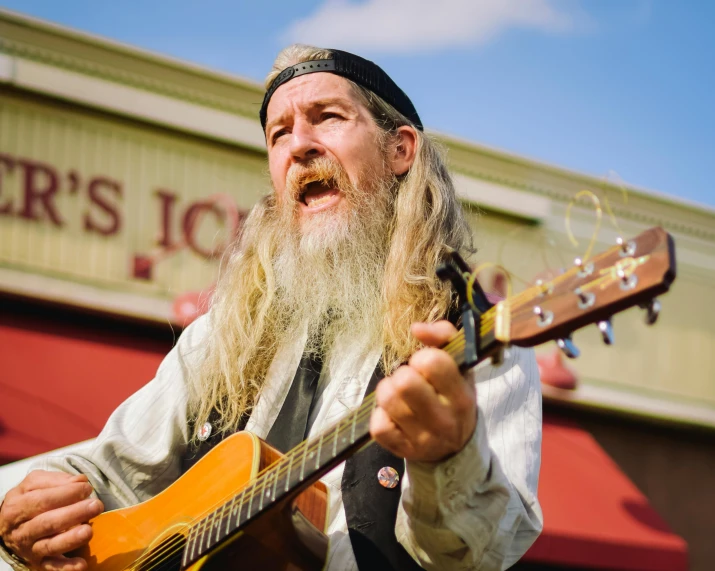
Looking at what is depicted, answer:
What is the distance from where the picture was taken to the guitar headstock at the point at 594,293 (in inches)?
55.7

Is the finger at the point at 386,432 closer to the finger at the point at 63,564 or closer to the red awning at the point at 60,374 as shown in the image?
the finger at the point at 63,564

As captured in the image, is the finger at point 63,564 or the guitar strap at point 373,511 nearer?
the guitar strap at point 373,511

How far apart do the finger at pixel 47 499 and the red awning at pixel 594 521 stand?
157 inches

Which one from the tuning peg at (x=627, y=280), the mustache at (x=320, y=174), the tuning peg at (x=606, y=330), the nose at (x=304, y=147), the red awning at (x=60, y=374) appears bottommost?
the red awning at (x=60, y=374)

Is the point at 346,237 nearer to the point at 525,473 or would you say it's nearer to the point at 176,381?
the point at 176,381

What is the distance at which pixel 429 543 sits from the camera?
1.91 m

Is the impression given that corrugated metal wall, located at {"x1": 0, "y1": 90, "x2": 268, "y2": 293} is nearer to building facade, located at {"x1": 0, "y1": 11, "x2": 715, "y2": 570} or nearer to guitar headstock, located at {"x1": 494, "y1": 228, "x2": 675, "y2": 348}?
building facade, located at {"x1": 0, "y1": 11, "x2": 715, "y2": 570}

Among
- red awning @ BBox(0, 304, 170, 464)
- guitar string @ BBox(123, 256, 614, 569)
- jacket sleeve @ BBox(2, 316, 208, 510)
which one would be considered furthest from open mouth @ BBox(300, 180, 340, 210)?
red awning @ BBox(0, 304, 170, 464)

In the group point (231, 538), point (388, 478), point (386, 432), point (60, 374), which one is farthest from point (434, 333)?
point (60, 374)

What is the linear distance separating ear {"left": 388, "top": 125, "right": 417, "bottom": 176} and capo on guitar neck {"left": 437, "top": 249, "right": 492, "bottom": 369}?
1.27 m

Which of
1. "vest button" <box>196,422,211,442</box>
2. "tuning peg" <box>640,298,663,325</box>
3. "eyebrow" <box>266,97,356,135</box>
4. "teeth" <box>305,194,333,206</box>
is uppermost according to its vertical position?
"tuning peg" <box>640,298,663,325</box>

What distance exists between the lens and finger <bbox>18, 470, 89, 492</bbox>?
238cm

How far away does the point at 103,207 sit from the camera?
6418mm

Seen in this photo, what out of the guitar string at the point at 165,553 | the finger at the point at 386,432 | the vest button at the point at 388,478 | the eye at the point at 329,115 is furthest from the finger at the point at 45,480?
the eye at the point at 329,115
